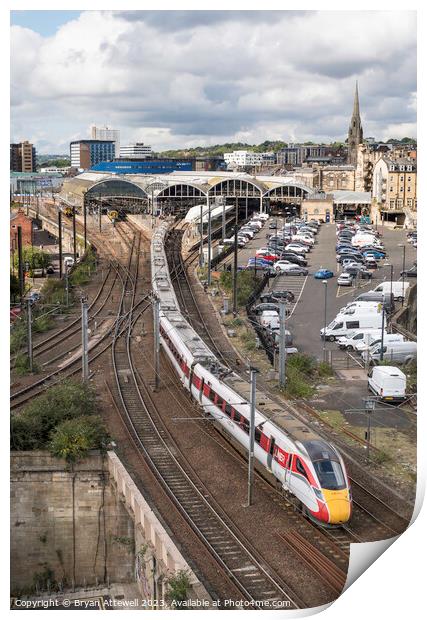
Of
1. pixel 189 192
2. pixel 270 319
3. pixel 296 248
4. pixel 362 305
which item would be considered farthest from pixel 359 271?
pixel 189 192

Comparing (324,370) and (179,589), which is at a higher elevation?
(324,370)

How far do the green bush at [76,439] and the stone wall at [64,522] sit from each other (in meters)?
0.14

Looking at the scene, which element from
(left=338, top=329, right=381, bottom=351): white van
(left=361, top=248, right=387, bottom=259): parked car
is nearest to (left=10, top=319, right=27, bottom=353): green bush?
(left=338, top=329, right=381, bottom=351): white van

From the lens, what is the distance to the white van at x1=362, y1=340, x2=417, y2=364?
567 inches

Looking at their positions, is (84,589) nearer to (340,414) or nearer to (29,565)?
(29,565)

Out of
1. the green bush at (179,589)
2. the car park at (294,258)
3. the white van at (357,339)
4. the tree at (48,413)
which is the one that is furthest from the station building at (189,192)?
the green bush at (179,589)

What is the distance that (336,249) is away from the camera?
87.1 feet

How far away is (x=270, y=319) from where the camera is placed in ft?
58.1

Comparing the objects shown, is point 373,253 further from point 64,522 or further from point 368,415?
point 64,522

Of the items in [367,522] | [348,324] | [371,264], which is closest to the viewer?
[367,522]

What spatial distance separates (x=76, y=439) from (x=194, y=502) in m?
1.77

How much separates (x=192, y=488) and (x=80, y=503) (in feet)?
4.82

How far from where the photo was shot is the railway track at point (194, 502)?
729 centimetres

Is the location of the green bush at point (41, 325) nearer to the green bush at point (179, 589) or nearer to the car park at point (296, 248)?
the green bush at point (179, 589)
